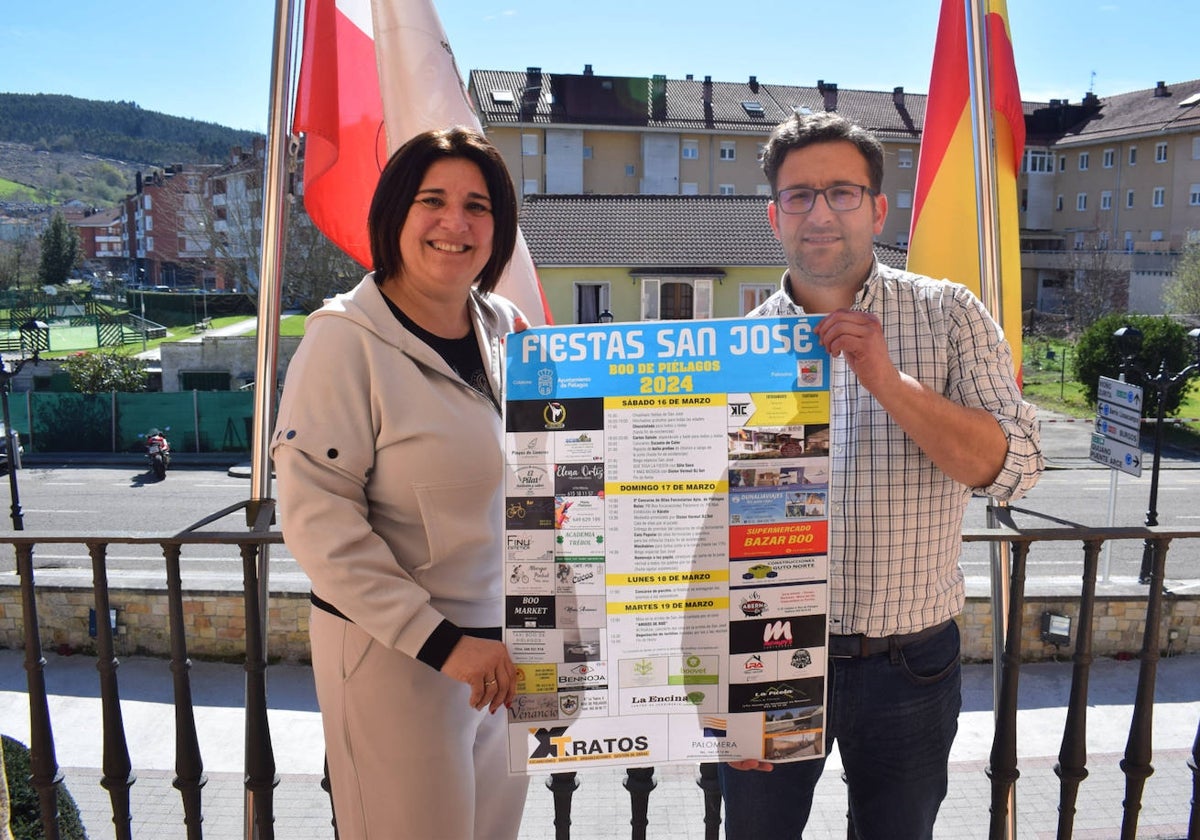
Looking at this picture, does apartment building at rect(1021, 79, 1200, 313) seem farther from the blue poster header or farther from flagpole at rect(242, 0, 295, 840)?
the blue poster header

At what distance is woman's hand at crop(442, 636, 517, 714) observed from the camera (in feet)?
5.70

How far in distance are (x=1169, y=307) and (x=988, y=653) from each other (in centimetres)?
2904

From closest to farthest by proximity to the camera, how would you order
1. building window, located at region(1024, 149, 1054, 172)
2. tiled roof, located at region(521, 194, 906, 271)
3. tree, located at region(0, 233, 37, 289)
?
tiled roof, located at region(521, 194, 906, 271) → building window, located at region(1024, 149, 1054, 172) → tree, located at region(0, 233, 37, 289)

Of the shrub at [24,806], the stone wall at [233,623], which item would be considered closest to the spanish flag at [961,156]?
the shrub at [24,806]

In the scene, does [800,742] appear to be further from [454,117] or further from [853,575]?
[454,117]

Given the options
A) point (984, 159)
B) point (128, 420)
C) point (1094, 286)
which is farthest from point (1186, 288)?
point (984, 159)

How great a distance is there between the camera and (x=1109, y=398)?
1280cm

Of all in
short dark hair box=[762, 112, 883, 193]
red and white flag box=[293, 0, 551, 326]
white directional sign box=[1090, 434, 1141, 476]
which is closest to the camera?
short dark hair box=[762, 112, 883, 193]

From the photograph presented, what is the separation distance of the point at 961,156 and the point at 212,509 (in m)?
18.6

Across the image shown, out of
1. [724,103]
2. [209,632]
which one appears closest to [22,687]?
[209,632]

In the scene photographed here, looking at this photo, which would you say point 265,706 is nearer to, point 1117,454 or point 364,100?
point 364,100

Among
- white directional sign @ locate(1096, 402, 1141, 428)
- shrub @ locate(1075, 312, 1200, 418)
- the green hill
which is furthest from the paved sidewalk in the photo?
the green hill

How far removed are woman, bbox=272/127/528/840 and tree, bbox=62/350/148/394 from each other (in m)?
28.5

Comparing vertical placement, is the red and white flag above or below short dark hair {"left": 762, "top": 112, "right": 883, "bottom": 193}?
above
